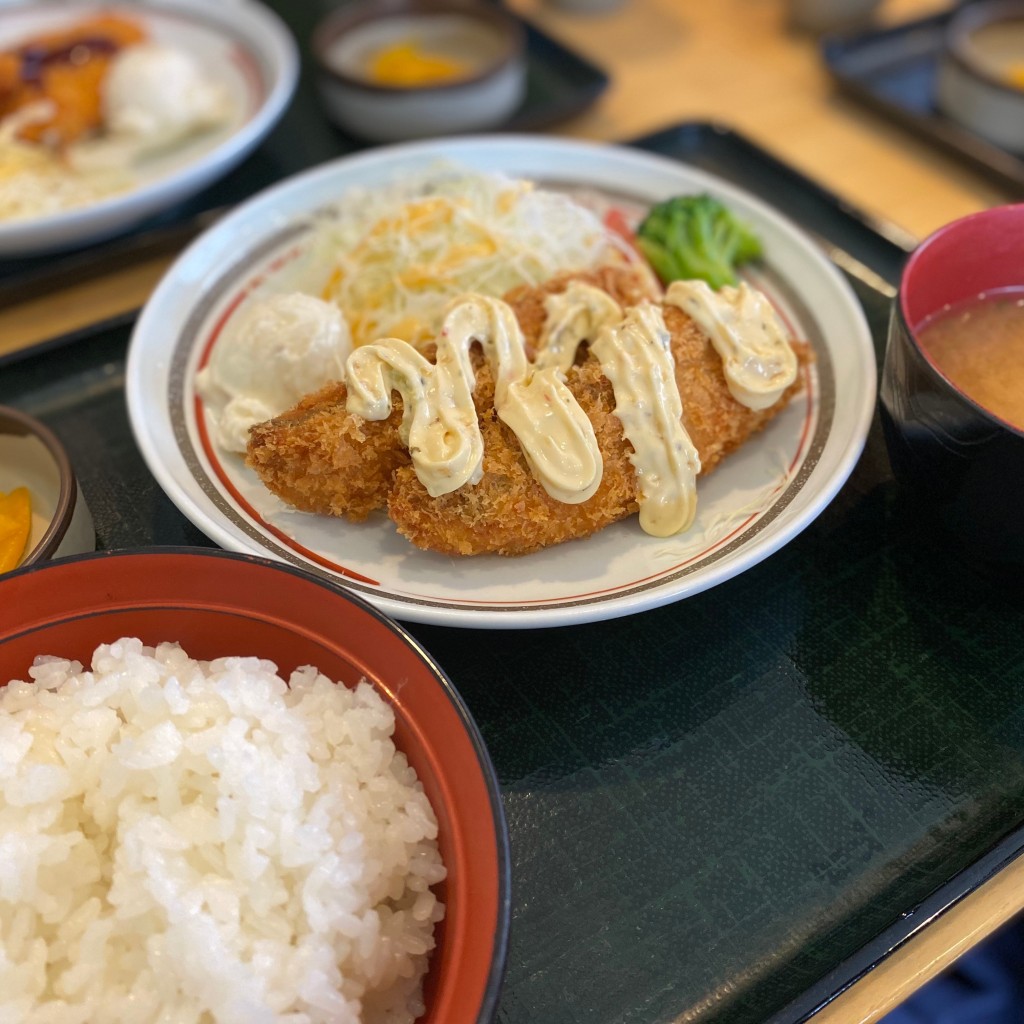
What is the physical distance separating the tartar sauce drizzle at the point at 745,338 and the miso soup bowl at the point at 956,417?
20 cm

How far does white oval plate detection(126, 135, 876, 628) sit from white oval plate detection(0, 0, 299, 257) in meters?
0.28

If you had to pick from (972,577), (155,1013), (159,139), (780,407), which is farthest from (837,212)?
(155,1013)

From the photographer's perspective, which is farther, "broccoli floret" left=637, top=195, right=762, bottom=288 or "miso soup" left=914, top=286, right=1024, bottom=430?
"broccoli floret" left=637, top=195, right=762, bottom=288

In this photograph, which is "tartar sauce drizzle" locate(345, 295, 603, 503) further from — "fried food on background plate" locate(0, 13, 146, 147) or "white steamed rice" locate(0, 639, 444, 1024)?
"fried food on background plate" locate(0, 13, 146, 147)

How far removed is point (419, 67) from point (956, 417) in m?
2.22

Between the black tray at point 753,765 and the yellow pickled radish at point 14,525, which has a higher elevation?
the black tray at point 753,765

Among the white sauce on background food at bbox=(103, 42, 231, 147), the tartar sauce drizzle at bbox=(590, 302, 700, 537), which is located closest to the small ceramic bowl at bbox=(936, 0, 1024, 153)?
the tartar sauce drizzle at bbox=(590, 302, 700, 537)

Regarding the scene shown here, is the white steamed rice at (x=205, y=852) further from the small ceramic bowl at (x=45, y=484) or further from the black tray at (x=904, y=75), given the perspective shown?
the black tray at (x=904, y=75)

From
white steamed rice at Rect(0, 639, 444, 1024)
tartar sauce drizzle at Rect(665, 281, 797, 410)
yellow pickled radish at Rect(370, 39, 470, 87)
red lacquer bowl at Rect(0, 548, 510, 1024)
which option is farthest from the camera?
yellow pickled radish at Rect(370, 39, 470, 87)

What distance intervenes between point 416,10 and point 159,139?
980 mm

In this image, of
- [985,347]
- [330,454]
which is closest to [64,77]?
[330,454]

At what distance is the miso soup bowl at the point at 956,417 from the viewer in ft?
4.59

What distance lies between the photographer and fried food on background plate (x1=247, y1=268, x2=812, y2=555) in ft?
5.02

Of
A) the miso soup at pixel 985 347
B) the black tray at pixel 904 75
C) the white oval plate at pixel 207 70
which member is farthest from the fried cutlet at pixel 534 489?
the black tray at pixel 904 75
